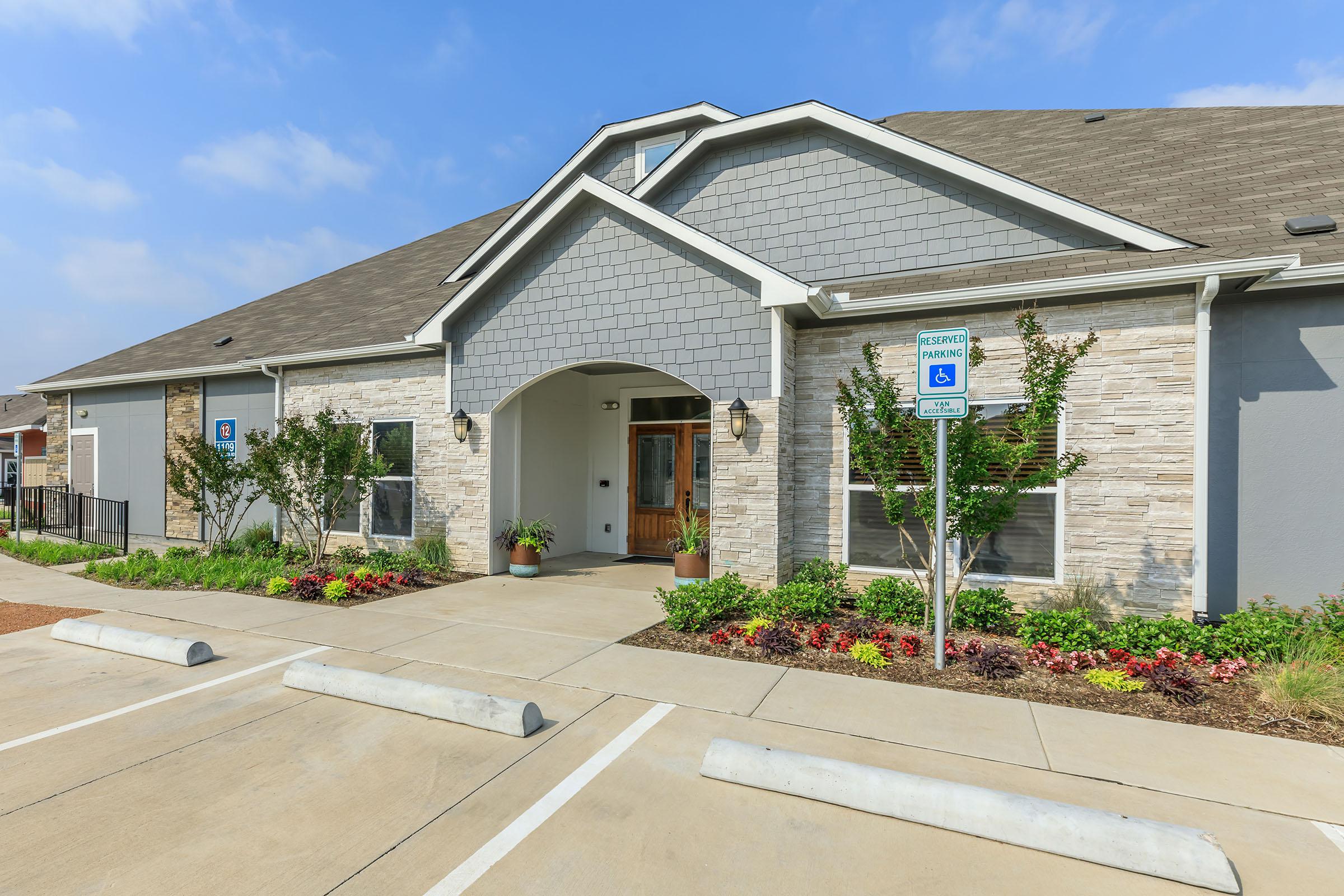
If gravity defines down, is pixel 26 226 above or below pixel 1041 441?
above

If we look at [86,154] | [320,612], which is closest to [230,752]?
[320,612]

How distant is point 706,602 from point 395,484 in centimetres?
625

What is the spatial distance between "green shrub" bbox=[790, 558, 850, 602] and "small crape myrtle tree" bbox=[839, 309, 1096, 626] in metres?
1.06

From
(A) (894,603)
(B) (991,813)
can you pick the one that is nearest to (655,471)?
(A) (894,603)

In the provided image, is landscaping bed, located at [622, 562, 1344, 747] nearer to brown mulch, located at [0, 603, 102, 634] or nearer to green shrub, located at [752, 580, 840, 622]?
green shrub, located at [752, 580, 840, 622]

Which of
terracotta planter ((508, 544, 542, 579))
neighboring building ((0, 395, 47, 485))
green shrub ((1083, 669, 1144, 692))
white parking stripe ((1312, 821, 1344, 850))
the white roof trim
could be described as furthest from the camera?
neighboring building ((0, 395, 47, 485))

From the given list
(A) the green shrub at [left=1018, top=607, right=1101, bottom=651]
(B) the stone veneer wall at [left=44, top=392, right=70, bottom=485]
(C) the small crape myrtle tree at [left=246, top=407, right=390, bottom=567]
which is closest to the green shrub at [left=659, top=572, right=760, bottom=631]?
(A) the green shrub at [left=1018, top=607, right=1101, bottom=651]

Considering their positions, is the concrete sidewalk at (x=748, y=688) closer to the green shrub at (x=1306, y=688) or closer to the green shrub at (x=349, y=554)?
the green shrub at (x=1306, y=688)

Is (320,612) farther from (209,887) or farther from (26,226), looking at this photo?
(26,226)

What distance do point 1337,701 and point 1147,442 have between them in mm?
2870

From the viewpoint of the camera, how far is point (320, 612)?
24.8ft

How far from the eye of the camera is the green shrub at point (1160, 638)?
5.68 meters

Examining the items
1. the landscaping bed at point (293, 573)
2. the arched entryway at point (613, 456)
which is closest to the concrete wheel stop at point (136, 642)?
the landscaping bed at point (293, 573)

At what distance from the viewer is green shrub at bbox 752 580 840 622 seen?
22.1 feet
